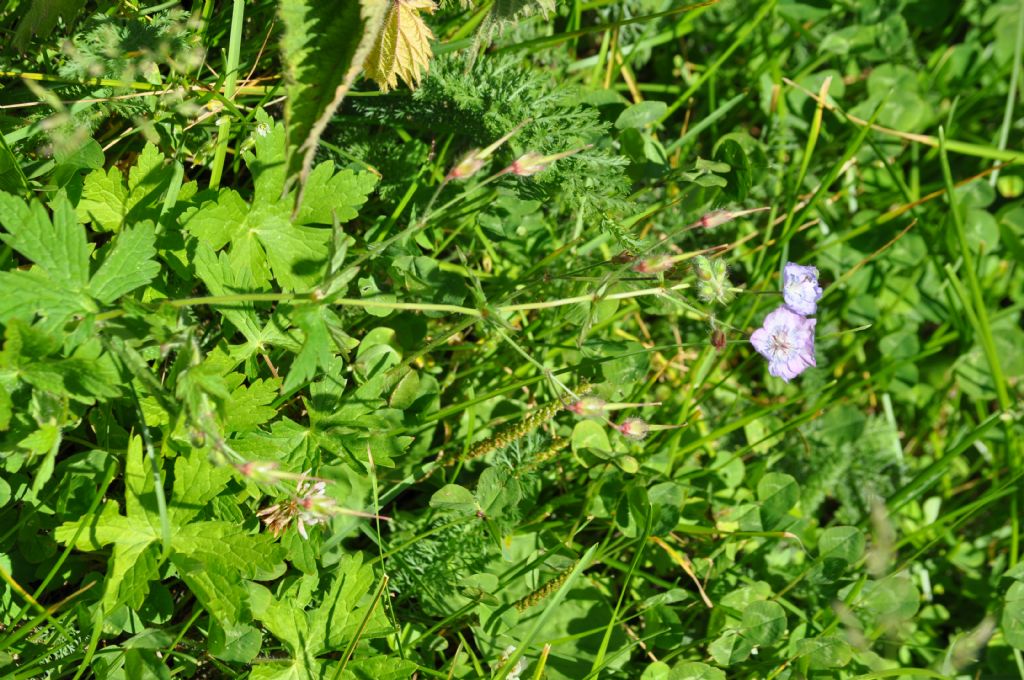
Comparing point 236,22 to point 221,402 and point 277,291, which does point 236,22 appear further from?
point 221,402

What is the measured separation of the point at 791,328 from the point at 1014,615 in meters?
1.18

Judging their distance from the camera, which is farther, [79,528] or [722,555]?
[722,555]

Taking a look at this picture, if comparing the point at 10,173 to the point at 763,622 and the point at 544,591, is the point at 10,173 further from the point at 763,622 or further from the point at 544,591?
the point at 763,622

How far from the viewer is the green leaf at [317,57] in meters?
1.58

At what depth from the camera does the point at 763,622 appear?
7.81ft

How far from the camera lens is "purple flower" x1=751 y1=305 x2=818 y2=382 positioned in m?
2.25

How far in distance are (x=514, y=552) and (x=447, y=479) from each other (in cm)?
27

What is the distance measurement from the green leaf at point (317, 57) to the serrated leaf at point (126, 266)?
0.41m

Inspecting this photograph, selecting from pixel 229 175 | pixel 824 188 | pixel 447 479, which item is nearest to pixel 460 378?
pixel 447 479

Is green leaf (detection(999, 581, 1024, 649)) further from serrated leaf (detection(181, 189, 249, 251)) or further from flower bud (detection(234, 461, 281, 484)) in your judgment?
serrated leaf (detection(181, 189, 249, 251))

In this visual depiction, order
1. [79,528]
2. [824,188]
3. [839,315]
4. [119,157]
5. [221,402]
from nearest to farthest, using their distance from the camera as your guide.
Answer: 1. [221,402]
2. [79,528]
3. [119,157]
4. [824,188]
5. [839,315]

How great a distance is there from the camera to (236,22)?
2070 millimetres

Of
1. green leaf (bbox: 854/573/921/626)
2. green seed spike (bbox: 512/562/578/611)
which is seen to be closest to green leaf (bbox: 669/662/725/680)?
green seed spike (bbox: 512/562/578/611)

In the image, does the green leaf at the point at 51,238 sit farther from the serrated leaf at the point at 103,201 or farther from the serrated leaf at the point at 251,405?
the serrated leaf at the point at 251,405
